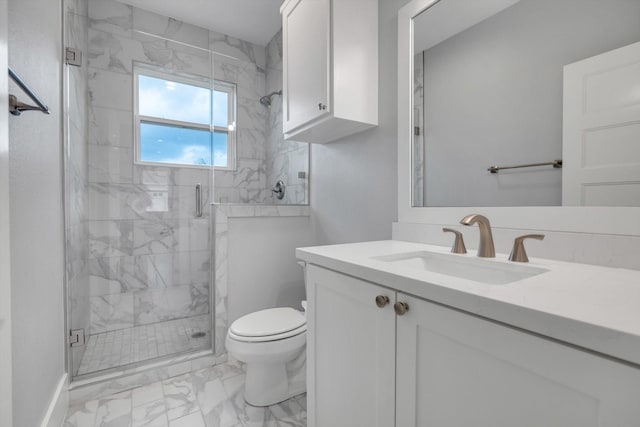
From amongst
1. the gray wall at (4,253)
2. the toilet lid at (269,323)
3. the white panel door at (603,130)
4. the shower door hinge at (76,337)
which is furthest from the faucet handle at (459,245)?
the shower door hinge at (76,337)

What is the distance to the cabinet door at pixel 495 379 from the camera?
41cm

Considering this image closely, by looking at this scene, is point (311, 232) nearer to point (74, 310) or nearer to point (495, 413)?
point (74, 310)

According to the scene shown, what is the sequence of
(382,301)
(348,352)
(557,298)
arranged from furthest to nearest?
(348,352), (382,301), (557,298)

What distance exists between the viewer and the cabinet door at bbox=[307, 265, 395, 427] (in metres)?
0.75

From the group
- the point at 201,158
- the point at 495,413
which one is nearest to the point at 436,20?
the point at 495,413

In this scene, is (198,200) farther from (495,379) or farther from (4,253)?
(495,379)

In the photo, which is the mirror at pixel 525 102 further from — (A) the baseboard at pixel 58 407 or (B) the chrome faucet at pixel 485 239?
(A) the baseboard at pixel 58 407

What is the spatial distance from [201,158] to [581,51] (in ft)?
7.82

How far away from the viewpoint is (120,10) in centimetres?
240

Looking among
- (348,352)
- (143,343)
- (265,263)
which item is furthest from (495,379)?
(143,343)

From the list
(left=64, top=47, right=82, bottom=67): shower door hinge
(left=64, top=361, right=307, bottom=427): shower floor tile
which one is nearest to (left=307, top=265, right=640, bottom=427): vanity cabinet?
(left=64, top=361, right=307, bottom=427): shower floor tile

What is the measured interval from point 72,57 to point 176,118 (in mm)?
810

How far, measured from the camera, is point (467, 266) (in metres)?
0.97

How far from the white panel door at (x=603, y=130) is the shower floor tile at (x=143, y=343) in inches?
83.4
